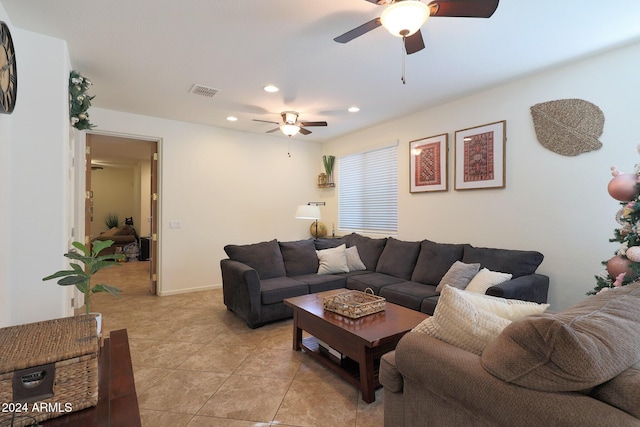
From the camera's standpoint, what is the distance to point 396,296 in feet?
11.0

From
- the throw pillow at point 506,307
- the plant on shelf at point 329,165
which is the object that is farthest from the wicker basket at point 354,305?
the plant on shelf at point 329,165

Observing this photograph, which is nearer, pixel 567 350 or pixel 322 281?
pixel 567 350

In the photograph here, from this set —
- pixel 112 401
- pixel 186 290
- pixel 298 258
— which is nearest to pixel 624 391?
pixel 112 401

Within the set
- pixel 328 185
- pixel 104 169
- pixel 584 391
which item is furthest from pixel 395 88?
pixel 104 169

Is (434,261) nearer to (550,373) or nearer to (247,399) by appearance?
(247,399)

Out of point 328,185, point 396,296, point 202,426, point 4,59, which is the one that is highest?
point 4,59

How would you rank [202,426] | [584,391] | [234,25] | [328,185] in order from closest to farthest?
[584,391]
[202,426]
[234,25]
[328,185]

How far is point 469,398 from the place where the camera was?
1122 mm

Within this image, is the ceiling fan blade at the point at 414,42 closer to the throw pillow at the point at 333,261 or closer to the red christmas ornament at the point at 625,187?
the red christmas ornament at the point at 625,187

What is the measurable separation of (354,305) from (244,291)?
4.79 feet

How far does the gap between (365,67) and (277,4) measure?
116 cm

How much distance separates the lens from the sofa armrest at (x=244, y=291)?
3.36 m

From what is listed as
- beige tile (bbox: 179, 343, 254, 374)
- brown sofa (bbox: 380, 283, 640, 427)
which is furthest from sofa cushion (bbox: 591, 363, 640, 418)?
beige tile (bbox: 179, 343, 254, 374)

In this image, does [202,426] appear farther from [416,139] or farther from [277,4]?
[416,139]
